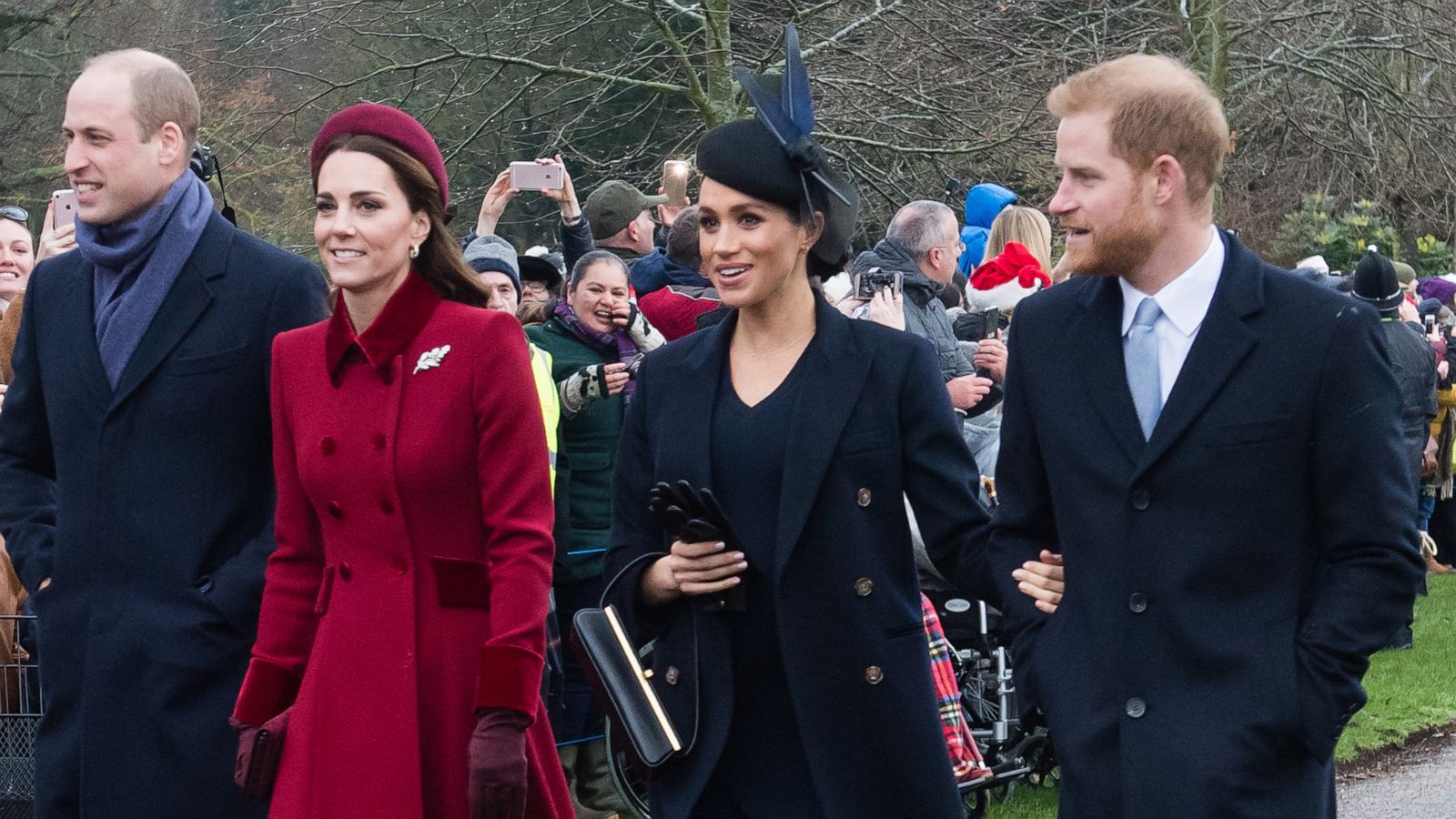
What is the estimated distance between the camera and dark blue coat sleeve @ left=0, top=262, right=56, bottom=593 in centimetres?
476

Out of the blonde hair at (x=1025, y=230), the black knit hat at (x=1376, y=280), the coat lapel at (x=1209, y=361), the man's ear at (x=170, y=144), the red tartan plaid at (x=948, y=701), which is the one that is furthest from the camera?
the black knit hat at (x=1376, y=280)

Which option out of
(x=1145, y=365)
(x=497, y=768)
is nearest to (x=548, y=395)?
(x=497, y=768)

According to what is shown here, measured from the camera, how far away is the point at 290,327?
467 centimetres

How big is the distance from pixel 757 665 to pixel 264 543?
4.07 ft

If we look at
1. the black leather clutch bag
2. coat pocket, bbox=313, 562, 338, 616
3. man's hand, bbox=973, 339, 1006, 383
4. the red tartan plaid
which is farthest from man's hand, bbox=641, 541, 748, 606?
man's hand, bbox=973, 339, 1006, 383

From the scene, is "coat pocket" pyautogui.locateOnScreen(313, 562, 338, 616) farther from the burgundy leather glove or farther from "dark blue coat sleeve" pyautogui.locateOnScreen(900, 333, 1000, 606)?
"dark blue coat sleeve" pyautogui.locateOnScreen(900, 333, 1000, 606)

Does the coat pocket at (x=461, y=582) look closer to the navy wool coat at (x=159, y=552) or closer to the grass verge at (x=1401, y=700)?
the navy wool coat at (x=159, y=552)

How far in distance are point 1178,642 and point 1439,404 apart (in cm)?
1241

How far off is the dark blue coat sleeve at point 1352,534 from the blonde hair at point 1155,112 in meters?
0.40

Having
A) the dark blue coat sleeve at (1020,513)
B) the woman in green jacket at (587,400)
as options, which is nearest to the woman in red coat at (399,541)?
the dark blue coat sleeve at (1020,513)

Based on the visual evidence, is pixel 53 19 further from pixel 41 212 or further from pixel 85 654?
pixel 85 654

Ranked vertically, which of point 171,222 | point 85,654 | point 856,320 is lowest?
point 85,654

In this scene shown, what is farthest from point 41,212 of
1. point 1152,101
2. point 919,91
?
point 1152,101

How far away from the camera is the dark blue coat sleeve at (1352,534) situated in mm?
3492
